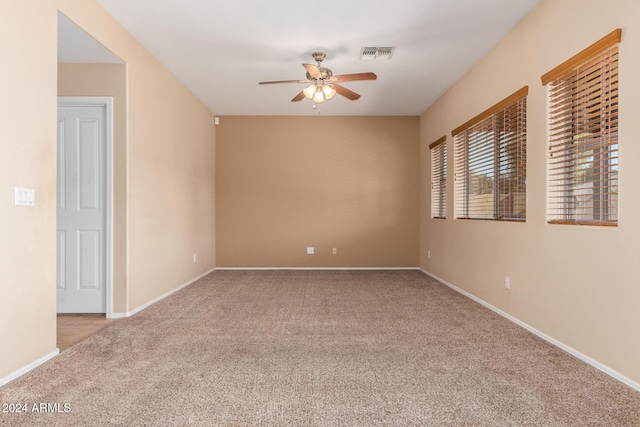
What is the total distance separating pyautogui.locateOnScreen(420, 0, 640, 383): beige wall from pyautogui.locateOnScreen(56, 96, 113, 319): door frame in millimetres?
3794

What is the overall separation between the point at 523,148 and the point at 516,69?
0.74 meters

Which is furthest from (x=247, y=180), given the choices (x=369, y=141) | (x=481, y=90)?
(x=481, y=90)

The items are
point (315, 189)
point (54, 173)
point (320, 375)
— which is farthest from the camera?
point (315, 189)

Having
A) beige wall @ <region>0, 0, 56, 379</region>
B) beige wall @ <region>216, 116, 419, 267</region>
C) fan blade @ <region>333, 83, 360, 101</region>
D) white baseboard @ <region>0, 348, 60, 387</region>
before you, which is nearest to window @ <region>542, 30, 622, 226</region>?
fan blade @ <region>333, 83, 360, 101</region>

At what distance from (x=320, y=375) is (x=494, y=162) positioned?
314 centimetres

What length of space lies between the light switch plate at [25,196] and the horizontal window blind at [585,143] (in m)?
3.63

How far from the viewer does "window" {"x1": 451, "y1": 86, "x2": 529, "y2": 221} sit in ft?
13.0

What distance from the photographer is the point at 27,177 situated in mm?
2678

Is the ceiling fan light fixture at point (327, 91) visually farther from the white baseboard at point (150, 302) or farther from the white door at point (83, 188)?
the white baseboard at point (150, 302)

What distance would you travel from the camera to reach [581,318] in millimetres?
2936

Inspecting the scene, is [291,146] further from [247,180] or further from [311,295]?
[311,295]

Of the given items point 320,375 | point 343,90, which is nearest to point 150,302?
point 320,375

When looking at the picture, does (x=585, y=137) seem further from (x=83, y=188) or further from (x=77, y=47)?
(x=83, y=188)

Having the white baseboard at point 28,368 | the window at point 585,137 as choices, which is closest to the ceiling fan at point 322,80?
the window at point 585,137
